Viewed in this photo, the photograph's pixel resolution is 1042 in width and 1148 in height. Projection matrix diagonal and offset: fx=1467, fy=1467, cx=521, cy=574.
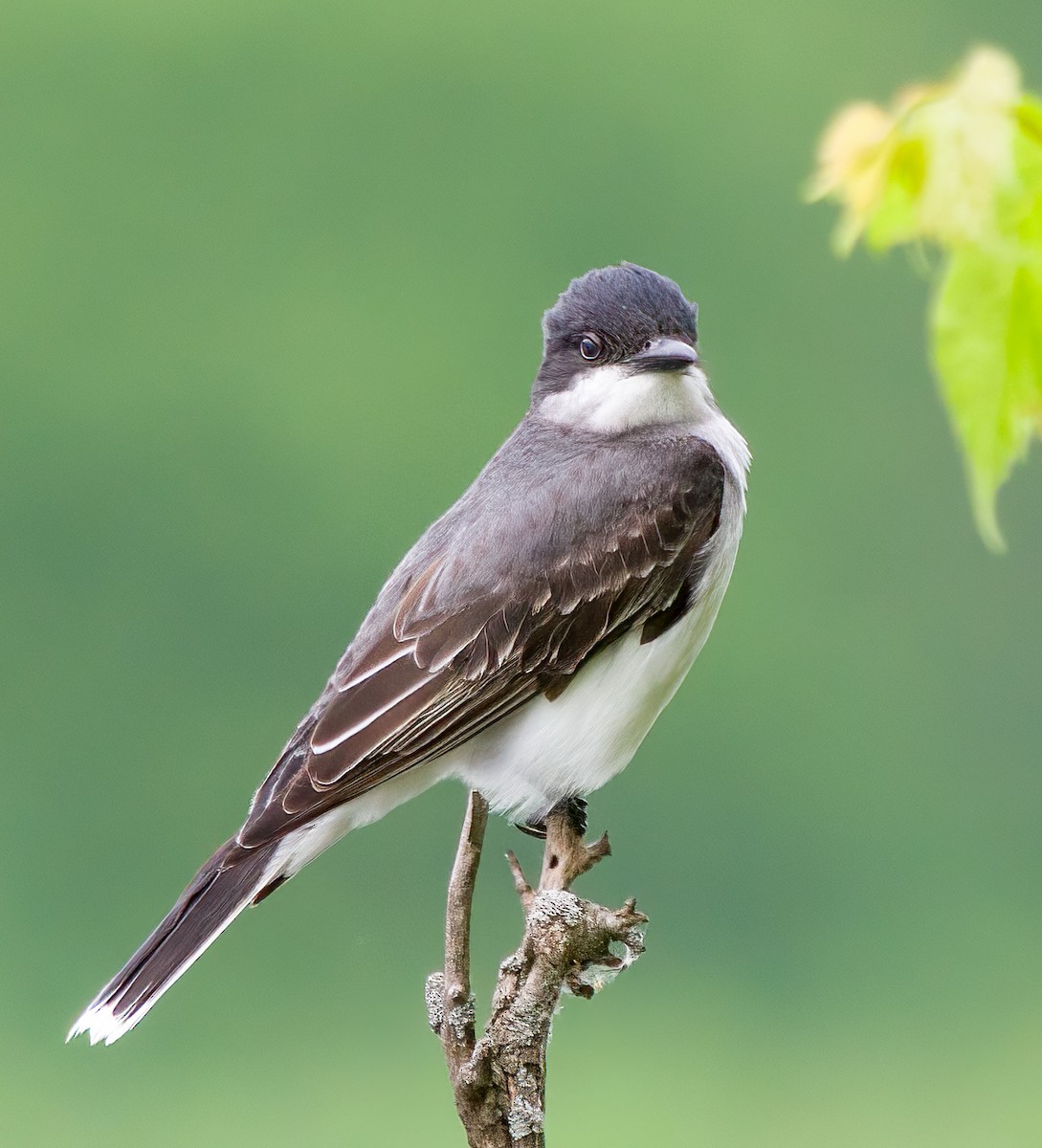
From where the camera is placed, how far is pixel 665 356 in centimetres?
170

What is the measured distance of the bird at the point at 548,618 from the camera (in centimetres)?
160

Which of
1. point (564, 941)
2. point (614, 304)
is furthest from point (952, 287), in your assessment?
point (614, 304)

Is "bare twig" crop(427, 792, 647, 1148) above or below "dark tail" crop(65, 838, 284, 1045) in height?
below

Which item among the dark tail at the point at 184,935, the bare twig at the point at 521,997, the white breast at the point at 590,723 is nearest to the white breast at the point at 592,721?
the white breast at the point at 590,723

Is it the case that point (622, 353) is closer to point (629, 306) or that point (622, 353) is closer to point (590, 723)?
point (629, 306)

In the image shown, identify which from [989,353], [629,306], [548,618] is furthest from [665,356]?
[989,353]

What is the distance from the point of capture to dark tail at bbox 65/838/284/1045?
1.46 m

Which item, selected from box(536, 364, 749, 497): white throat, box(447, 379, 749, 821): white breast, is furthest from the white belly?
box(536, 364, 749, 497): white throat

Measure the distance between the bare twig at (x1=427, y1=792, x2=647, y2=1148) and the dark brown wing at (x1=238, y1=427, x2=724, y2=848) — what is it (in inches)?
10.3

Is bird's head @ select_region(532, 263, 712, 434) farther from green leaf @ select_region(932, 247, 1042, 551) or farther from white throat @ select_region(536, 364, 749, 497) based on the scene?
green leaf @ select_region(932, 247, 1042, 551)

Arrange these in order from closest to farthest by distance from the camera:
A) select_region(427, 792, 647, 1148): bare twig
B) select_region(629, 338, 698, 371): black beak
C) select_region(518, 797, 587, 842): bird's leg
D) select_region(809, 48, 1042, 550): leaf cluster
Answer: select_region(809, 48, 1042, 550): leaf cluster, select_region(427, 792, 647, 1148): bare twig, select_region(518, 797, 587, 842): bird's leg, select_region(629, 338, 698, 371): black beak

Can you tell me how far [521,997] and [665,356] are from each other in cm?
76

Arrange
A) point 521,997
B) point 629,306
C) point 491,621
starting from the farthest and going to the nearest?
1. point 629,306
2. point 491,621
3. point 521,997

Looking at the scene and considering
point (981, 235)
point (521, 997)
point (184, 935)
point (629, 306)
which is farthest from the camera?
point (629, 306)
